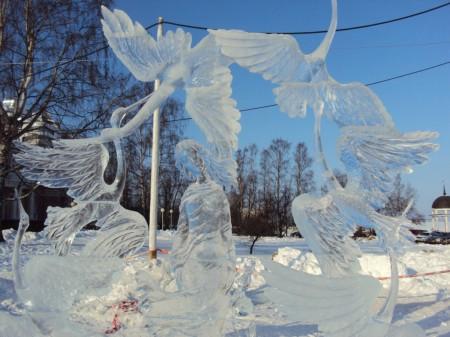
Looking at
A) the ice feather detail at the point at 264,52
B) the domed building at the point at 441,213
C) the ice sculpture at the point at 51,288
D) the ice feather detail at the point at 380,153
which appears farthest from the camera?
the domed building at the point at 441,213

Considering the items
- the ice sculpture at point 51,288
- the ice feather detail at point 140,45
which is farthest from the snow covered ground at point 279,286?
the ice feather detail at point 140,45

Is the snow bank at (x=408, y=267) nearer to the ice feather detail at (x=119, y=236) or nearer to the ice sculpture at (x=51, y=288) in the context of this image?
the ice feather detail at (x=119, y=236)

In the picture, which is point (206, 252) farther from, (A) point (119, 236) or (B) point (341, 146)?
(B) point (341, 146)

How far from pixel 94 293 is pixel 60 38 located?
9.33 metres

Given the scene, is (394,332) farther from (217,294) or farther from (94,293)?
(94,293)

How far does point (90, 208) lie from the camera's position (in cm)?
495

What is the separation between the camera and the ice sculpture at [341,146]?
12.8 feet

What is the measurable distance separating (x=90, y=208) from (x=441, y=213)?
1263 inches

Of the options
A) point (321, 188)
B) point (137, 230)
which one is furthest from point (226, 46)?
point (137, 230)

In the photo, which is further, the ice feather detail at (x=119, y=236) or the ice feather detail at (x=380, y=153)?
the ice feather detail at (x=119, y=236)

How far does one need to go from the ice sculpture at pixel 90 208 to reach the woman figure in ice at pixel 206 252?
0.62 metres

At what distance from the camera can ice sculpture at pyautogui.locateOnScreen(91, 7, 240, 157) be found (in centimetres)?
469

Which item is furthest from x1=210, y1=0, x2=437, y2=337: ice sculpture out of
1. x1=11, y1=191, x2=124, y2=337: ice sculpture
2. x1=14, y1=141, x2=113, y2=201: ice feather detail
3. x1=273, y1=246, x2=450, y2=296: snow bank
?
x1=273, y1=246, x2=450, y2=296: snow bank

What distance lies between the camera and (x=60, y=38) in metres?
12.5
